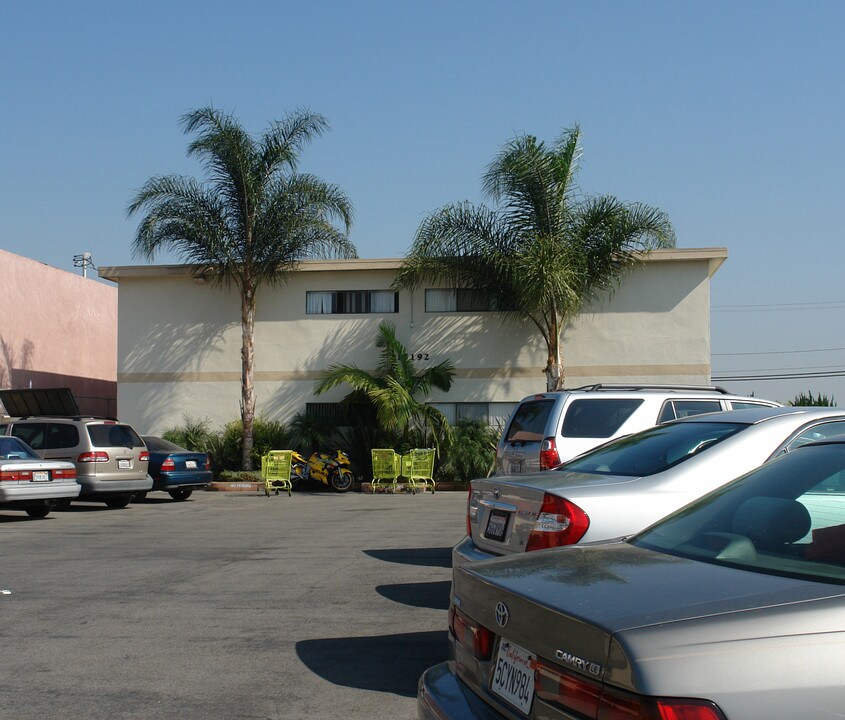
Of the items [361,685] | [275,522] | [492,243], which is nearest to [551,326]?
[492,243]

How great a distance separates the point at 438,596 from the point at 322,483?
17508mm

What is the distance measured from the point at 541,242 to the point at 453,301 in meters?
4.20

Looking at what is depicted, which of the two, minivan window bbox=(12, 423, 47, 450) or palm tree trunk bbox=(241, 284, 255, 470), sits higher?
palm tree trunk bbox=(241, 284, 255, 470)

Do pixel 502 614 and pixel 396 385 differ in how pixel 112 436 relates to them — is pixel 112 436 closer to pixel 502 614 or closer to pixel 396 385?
pixel 396 385

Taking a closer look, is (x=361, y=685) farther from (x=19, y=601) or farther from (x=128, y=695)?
(x=19, y=601)

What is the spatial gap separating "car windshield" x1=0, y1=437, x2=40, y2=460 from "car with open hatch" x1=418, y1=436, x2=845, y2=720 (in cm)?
1465

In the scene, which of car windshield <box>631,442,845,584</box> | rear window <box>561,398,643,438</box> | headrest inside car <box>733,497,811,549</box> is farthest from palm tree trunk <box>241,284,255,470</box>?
headrest inside car <box>733,497,811,549</box>

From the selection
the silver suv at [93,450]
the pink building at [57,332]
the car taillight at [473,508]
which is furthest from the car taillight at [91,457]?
the pink building at [57,332]

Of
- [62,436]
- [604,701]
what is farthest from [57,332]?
[604,701]

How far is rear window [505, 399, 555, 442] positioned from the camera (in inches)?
400

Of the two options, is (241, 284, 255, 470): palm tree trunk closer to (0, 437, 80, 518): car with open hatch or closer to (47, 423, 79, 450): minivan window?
(47, 423, 79, 450): minivan window

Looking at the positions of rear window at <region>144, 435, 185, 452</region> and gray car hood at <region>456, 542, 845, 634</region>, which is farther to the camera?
rear window at <region>144, 435, 185, 452</region>

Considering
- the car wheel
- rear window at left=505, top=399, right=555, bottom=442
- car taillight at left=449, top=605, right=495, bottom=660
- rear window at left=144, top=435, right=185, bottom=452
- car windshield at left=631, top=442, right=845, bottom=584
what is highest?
rear window at left=505, top=399, right=555, bottom=442

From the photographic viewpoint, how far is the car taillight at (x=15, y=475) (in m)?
16.4
